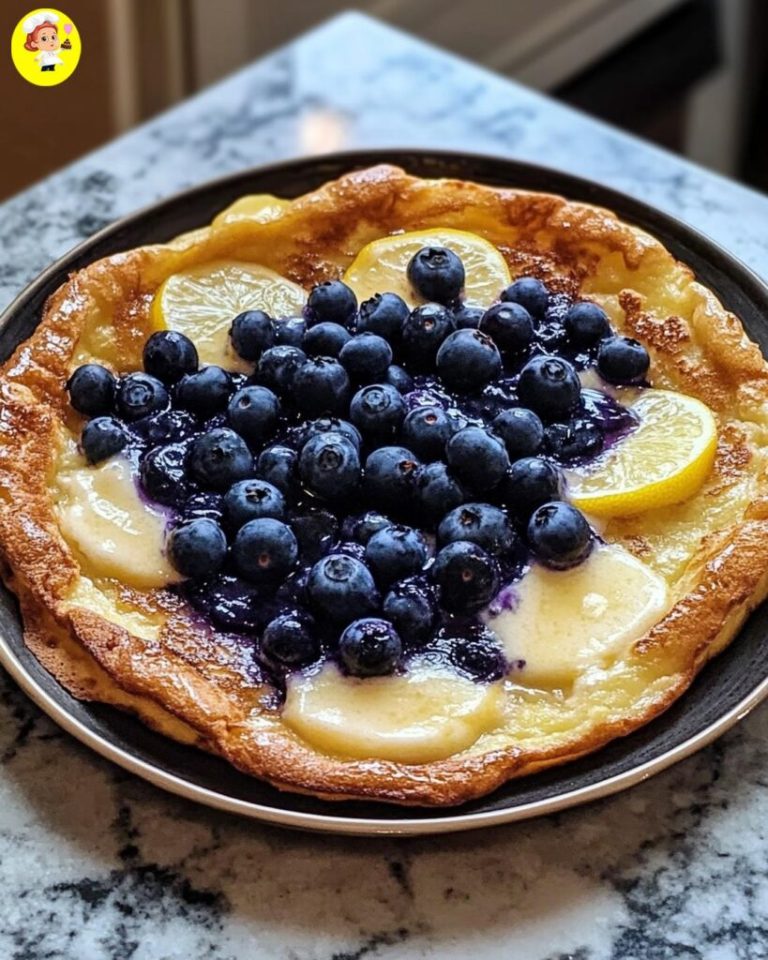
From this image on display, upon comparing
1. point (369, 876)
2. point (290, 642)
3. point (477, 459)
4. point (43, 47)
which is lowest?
point (369, 876)

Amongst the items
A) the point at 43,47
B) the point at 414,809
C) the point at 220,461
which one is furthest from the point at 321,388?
the point at 43,47

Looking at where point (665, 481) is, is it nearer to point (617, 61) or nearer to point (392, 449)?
point (392, 449)

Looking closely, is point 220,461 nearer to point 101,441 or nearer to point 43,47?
point 101,441

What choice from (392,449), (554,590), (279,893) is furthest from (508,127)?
(279,893)

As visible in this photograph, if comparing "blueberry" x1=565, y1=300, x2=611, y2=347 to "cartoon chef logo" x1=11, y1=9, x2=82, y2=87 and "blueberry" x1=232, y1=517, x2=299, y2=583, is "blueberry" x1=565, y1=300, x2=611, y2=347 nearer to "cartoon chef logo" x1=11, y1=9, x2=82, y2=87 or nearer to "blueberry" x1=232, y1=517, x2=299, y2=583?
"blueberry" x1=232, y1=517, x2=299, y2=583

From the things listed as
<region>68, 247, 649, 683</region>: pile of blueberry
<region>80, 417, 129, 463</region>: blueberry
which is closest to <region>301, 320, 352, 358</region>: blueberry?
<region>68, 247, 649, 683</region>: pile of blueberry

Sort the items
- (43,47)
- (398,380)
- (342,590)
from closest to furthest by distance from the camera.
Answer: (342,590), (398,380), (43,47)
